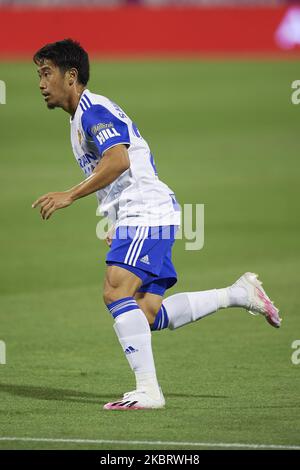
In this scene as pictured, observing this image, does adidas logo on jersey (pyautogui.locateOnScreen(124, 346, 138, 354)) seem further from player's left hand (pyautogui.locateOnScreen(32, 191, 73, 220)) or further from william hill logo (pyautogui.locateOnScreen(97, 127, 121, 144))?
william hill logo (pyautogui.locateOnScreen(97, 127, 121, 144))

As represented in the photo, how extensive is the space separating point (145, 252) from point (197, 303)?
2.54 feet

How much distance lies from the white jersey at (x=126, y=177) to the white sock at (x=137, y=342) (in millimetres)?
558

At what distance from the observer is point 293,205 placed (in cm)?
2066

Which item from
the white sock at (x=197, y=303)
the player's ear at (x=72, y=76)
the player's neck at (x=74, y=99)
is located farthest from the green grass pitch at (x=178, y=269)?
the player's ear at (x=72, y=76)

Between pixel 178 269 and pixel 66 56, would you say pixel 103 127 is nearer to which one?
pixel 66 56

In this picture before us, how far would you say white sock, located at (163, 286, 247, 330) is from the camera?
26.5ft

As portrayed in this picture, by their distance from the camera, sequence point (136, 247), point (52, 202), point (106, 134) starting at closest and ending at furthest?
1. point (52, 202)
2. point (106, 134)
3. point (136, 247)

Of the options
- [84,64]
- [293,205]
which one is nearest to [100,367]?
[84,64]

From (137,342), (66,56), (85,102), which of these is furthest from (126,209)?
(66,56)

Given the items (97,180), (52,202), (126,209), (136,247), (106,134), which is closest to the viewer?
(52,202)

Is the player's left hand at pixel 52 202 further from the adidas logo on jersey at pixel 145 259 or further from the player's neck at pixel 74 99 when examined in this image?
the player's neck at pixel 74 99

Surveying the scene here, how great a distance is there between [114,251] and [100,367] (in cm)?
188

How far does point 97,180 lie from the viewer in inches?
286

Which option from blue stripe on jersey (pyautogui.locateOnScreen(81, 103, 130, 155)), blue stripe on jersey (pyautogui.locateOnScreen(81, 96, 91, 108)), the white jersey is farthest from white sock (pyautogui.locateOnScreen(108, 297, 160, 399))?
blue stripe on jersey (pyautogui.locateOnScreen(81, 96, 91, 108))
